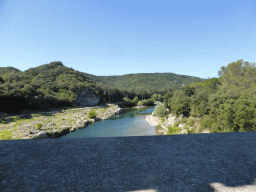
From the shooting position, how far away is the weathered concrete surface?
4.63ft

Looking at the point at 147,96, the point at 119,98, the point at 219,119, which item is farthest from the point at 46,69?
the point at 219,119

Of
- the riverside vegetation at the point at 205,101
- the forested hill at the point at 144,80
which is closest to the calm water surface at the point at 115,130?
the riverside vegetation at the point at 205,101

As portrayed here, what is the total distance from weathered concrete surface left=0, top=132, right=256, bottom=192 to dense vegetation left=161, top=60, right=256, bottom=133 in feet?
51.4

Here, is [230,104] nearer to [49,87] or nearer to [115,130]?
[115,130]

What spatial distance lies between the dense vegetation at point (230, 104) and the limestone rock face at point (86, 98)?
128 feet

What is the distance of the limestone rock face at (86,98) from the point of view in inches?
2265

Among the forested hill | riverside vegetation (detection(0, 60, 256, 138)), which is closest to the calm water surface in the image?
riverside vegetation (detection(0, 60, 256, 138))

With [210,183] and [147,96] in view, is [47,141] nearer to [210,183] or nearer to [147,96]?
[210,183]

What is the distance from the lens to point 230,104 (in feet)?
56.3

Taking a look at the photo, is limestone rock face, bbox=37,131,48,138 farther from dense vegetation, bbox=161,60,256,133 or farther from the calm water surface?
dense vegetation, bbox=161,60,256,133

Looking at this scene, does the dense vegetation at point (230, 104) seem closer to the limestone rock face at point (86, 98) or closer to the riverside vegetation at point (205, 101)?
the riverside vegetation at point (205, 101)

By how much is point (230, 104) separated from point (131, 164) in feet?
62.7

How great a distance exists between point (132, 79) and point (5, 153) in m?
133

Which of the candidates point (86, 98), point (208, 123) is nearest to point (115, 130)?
point (208, 123)
